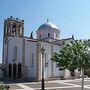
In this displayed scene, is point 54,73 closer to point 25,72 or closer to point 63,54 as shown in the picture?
point 25,72

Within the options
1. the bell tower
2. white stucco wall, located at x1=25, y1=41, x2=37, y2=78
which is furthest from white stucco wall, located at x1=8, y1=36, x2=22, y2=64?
the bell tower

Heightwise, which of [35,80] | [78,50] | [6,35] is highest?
[6,35]

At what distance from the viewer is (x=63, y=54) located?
1923 centimetres

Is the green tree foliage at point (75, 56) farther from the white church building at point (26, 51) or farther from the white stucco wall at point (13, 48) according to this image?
the white stucco wall at point (13, 48)

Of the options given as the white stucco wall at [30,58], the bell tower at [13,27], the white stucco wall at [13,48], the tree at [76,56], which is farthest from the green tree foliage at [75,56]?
the bell tower at [13,27]

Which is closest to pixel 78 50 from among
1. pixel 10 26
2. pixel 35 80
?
pixel 35 80

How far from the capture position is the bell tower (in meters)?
53.3

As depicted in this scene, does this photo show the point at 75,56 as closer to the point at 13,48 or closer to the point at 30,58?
the point at 30,58

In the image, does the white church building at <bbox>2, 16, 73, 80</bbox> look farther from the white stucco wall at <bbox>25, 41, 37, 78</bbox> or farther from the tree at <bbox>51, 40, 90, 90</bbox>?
the tree at <bbox>51, 40, 90, 90</bbox>

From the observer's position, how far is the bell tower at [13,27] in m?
53.3

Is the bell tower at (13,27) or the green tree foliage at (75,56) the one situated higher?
the bell tower at (13,27)

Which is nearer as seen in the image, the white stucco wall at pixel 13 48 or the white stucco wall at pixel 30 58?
the white stucco wall at pixel 30 58

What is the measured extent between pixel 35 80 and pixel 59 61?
26.6 metres

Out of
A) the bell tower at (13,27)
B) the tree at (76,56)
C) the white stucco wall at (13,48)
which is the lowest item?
the tree at (76,56)
